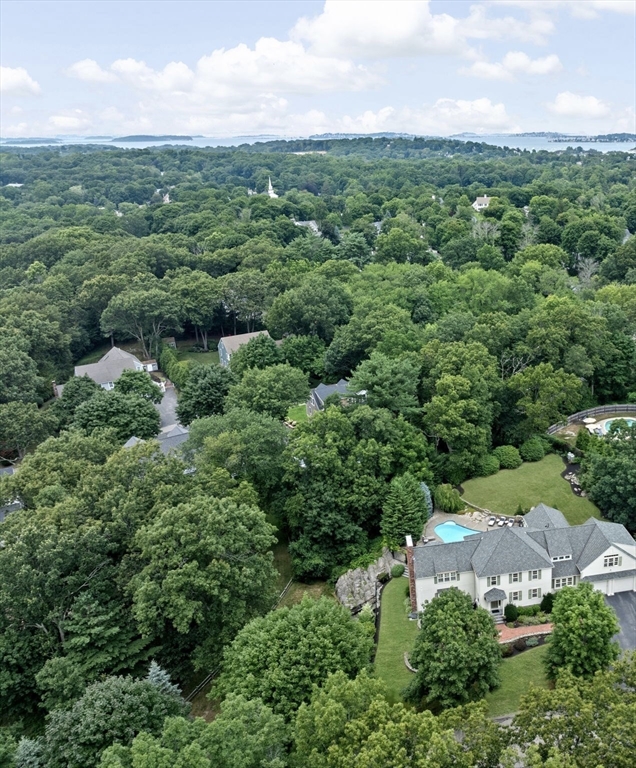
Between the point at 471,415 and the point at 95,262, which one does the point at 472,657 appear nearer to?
the point at 471,415

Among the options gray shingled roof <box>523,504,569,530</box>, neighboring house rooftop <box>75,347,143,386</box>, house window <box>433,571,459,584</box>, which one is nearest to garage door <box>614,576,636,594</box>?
gray shingled roof <box>523,504,569,530</box>

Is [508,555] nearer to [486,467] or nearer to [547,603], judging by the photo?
[547,603]

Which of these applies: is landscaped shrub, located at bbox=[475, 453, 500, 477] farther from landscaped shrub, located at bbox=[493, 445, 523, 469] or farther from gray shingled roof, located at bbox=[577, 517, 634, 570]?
gray shingled roof, located at bbox=[577, 517, 634, 570]

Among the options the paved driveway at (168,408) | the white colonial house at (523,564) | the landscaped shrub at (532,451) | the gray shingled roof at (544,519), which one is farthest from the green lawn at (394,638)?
the paved driveway at (168,408)

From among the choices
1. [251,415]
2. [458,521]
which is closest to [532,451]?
[458,521]

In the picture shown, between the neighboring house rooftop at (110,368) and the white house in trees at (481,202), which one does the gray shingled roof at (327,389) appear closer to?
the neighboring house rooftop at (110,368)
